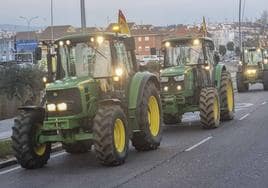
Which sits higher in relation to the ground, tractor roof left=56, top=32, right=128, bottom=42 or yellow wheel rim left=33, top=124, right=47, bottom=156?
tractor roof left=56, top=32, right=128, bottom=42

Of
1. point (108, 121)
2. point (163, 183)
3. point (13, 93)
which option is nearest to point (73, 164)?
point (108, 121)

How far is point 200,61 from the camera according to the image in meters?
18.7

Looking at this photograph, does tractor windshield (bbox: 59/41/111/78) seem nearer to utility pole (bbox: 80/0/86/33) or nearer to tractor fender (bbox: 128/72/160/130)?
tractor fender (bbox: 128/72/160/130)

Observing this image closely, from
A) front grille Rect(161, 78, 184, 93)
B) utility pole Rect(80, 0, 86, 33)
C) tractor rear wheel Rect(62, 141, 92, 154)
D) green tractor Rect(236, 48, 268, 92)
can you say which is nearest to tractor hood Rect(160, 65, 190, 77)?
front grille Rect(161, 78, 184, 93)

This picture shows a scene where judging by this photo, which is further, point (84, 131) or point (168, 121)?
point (168, 121)

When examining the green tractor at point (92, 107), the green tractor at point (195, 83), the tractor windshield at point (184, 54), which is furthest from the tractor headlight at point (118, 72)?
the tractor windshield at point (184, 54)

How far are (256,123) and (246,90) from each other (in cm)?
1876

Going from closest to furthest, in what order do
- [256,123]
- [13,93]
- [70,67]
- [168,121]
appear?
[70,67], [256,123], [168,121], [13,93]

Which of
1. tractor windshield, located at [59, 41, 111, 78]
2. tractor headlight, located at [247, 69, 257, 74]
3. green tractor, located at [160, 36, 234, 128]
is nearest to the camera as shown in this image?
tractor windshield, located at [59, 41, 111, 78]

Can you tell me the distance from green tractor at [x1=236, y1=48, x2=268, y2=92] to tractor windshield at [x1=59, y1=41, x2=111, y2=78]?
24049 mm

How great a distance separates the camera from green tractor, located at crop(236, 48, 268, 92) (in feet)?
118

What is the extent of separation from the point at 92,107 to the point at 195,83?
6.60 meters

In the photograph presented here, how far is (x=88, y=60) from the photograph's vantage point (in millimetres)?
12703

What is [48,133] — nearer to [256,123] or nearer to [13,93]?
[256,123]
